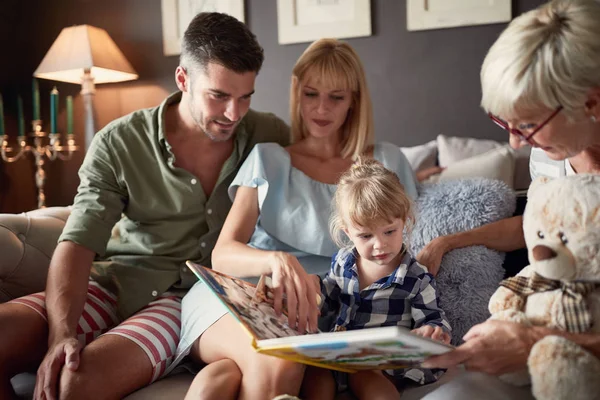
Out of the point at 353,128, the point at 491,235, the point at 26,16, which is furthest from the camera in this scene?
the point at 26,16

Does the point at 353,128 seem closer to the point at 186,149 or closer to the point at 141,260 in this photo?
the point at 186,149

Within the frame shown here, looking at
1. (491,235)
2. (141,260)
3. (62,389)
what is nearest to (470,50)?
(491,235)

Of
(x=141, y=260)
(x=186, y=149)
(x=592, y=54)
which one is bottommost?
(x=141, y=260)

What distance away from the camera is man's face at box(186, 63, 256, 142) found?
1809 millimetres

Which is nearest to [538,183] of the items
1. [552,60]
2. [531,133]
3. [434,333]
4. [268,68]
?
[531,133]

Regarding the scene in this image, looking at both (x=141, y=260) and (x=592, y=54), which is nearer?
(x=592, y=54)

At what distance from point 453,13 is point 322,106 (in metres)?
1.27

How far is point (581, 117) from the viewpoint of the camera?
1.01 metres

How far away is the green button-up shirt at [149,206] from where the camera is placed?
1873mm

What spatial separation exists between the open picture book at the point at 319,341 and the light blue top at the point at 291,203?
467mm

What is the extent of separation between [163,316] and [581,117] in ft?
3.88

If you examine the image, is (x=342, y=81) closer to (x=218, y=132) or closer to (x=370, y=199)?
(x=218, y=132)

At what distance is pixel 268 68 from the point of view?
3266 millimetres

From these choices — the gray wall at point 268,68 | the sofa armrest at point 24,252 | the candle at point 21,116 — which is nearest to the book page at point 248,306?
the sofa armrest at point 24,252
